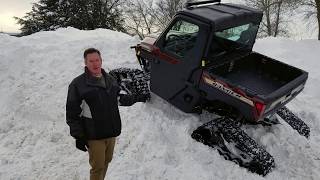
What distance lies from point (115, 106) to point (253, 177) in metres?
2.64

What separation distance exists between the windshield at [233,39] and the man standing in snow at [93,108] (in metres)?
2.48

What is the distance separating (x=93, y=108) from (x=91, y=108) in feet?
0.08

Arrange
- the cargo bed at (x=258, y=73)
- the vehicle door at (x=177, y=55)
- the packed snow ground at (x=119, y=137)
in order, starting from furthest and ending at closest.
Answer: the cargo bed at (x=258, y=73), the vehicle door at (x=177, y=55), the packed snow ground at (x=119, y=137)

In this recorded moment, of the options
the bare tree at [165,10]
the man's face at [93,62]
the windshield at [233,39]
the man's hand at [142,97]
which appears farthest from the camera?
the bare tree at [165,10]

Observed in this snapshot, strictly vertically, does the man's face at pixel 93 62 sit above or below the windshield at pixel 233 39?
above

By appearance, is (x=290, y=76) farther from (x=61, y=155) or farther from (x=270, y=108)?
(x=61, y=155)

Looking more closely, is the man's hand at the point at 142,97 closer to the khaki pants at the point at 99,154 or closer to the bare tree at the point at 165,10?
the khaki pants at the point at 99,154

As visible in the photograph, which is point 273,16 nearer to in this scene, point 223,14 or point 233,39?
point 233,39

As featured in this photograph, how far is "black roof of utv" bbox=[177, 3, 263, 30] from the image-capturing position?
6907mm

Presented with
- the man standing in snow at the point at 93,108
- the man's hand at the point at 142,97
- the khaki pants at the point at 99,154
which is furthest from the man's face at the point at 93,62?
the man's hand at the point at 142,97

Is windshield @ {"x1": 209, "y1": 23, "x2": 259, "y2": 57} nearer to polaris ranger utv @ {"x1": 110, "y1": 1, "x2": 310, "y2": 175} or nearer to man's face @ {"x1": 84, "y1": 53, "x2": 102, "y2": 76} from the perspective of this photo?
polaris ranger utv @ {"x1": 110, "y1": 1, "x2": 310, "y2": 175}

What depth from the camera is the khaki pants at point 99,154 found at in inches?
208

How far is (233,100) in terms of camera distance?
6730 millimetres

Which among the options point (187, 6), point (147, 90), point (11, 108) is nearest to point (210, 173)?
point (147, 90)
